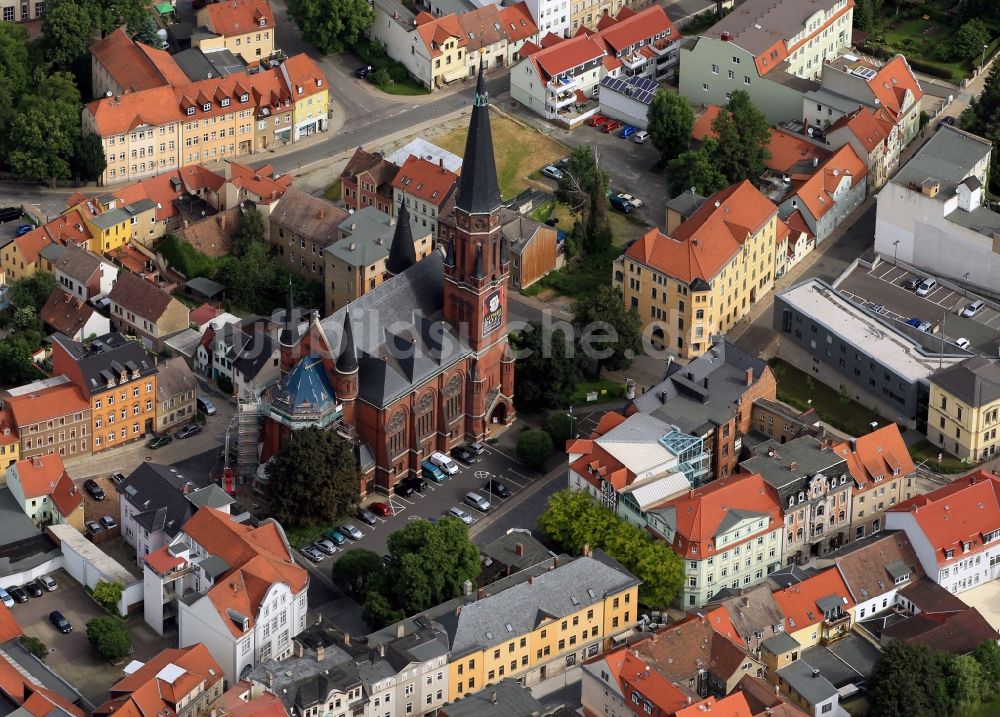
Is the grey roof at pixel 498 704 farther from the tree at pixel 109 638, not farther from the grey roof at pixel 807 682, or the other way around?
the tree at pixel 109 638

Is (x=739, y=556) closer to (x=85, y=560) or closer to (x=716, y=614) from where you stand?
(x=716, y=614)

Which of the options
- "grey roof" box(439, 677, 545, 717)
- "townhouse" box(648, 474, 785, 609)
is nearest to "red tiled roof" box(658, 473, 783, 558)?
"townhouse" box(648, 474, 785, 609)

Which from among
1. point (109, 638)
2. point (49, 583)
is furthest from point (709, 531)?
point (49, 583)

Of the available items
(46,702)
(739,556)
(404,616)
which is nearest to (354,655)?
(404,616)

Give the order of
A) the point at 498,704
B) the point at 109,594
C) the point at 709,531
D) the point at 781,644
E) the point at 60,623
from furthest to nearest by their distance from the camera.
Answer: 1. the point at 709,531
2. the point at 109,594
3. the point at 60,623
4. the point at 781,644
5. the point at 498,704

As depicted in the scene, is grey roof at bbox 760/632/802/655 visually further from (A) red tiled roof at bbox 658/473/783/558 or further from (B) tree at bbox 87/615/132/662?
(B) tree at bbox 87/615/132/662

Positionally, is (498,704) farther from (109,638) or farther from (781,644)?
(109,638)

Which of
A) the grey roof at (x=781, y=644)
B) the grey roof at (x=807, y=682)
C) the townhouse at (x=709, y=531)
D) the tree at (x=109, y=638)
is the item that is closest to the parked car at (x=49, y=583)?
the tree at (x=109, y=638)
